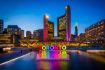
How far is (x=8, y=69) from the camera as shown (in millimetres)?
26688

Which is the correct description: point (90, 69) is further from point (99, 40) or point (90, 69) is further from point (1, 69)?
point (99, 40)

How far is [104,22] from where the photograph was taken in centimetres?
18225

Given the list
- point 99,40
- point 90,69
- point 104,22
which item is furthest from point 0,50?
point 99,40

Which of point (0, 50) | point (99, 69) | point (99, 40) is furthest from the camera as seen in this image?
point (99, 40)

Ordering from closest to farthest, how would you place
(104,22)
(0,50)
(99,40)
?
(0,50)
(104,22)
(99,40)

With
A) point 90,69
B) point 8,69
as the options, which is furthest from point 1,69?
point 90,69

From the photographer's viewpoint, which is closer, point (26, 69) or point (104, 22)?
point (26, 69)

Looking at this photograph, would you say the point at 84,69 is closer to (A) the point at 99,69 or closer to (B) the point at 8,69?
(A) the point at 99,69

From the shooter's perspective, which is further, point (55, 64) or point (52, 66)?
point (55, 64)

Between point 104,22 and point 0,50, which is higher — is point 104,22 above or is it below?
above

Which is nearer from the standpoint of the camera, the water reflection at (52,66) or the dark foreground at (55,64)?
the water reflection at (52,66)

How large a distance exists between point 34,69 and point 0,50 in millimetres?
40851

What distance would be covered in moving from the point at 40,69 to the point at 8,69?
388 cm

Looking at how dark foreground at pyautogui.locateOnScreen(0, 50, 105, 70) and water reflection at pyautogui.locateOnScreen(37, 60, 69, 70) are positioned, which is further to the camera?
dark foreground at pyautogui.locateOnScreen(0, 50, 105, 70)
